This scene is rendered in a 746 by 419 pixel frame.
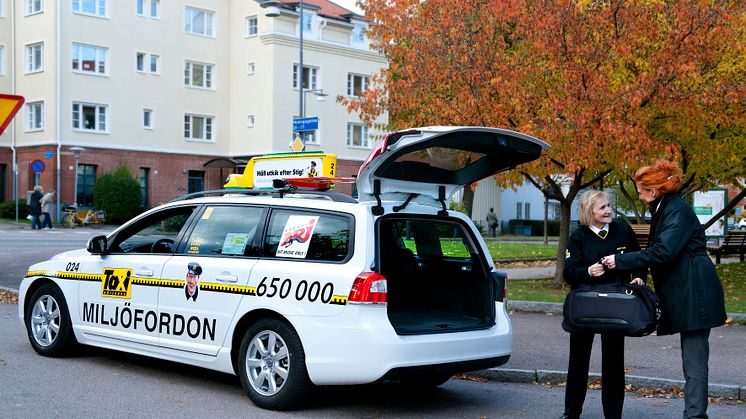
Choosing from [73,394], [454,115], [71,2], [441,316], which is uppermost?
[71,2]

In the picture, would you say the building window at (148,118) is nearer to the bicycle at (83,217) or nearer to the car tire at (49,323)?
the bicycle at (83,217)

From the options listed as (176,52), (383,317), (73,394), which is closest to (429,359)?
(383,317)

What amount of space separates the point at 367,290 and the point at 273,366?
40.7 inches

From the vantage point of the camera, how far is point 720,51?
50.3 ft

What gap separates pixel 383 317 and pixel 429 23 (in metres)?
10.5

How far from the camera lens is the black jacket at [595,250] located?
6.49 meters

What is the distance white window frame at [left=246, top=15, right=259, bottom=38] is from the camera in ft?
160

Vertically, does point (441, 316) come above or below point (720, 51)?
below

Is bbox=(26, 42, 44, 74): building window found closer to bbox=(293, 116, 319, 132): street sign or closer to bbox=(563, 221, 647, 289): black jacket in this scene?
bbox=(293, 116, 319, 132): street sign

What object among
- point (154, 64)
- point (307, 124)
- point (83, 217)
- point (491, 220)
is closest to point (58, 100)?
point (154, 64)

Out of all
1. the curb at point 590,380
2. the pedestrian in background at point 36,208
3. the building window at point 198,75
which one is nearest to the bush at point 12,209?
the pedestrian in background at point 36,208

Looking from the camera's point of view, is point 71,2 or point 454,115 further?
point 71,2

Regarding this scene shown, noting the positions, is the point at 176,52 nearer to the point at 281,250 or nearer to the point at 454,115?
the point at 454,115

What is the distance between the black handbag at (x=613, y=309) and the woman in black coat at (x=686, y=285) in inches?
4.9
